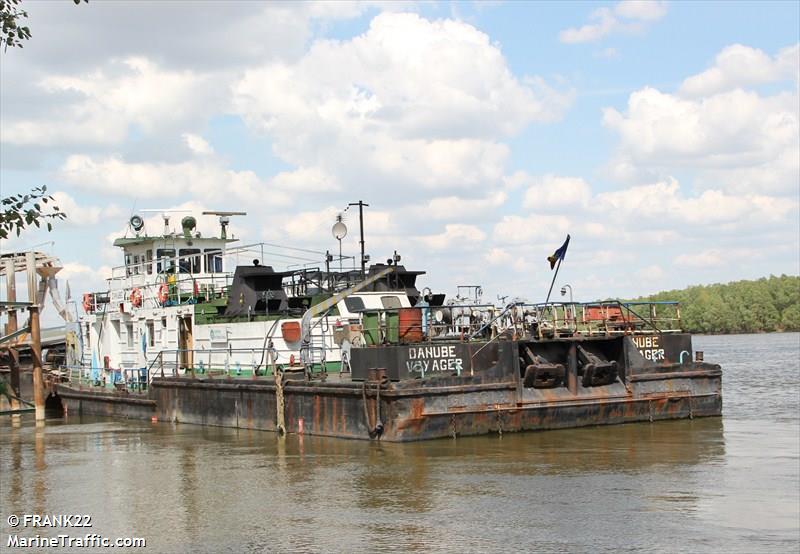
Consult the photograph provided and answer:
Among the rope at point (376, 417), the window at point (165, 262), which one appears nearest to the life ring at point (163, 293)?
the window at point (165, 262)

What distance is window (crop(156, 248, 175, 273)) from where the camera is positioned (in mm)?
33656

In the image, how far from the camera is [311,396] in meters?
24.2

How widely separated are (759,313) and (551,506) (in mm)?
107159

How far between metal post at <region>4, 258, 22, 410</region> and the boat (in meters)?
2.73

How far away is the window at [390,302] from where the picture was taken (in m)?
28.1

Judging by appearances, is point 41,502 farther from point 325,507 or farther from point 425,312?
point 425,312

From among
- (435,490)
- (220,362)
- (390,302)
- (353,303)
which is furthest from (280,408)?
(435,490)

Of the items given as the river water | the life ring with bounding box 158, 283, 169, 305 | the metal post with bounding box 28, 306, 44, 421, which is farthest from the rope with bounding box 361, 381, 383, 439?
the metal post with bounding box 28, 306, 44, 421

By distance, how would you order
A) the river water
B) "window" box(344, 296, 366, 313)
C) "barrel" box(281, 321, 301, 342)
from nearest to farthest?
the river water < "barrel" box(281, 321, 301, 342) < "window" box(344, 296, 366, 313)

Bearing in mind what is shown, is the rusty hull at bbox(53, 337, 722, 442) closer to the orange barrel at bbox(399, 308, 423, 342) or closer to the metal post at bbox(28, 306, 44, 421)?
the orange barrel at bbox(399, 308, 423, 342)

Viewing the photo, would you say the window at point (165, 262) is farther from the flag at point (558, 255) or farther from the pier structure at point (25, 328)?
the flag at point (558, 255)

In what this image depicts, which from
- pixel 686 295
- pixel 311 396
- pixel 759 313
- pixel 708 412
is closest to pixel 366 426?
pixel 311 396

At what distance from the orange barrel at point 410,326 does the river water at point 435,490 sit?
2.57 meters

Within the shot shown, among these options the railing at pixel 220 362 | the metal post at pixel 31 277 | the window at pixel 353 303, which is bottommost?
the railing at pixel 220 362
